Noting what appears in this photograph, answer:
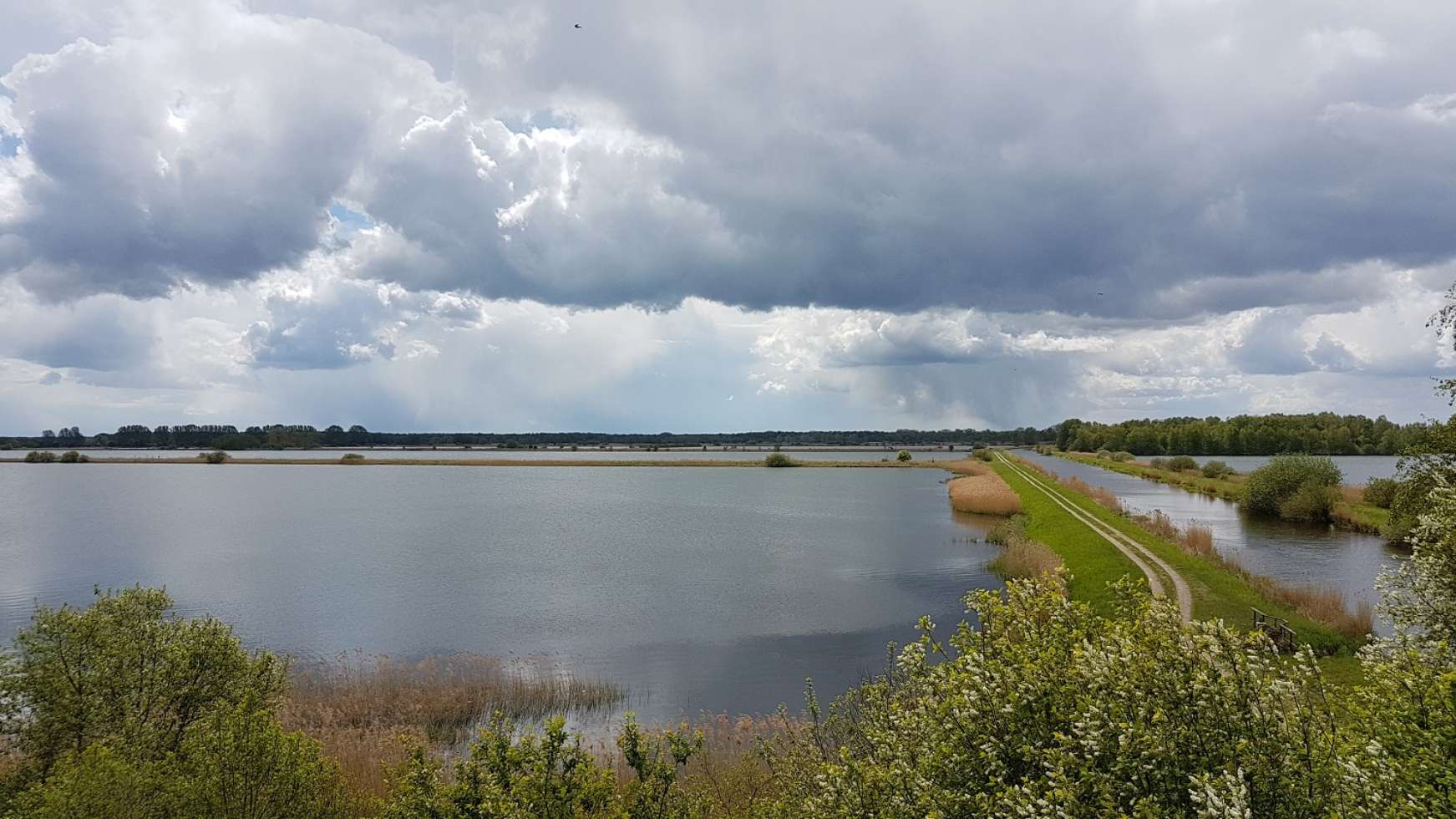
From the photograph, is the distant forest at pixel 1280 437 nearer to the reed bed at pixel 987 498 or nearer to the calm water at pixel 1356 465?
the calm water at pixel 1356 465

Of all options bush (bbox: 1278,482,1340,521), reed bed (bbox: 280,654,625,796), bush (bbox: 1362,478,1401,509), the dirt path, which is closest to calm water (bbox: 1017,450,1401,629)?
bush (bbox: 1278,482,1340,521)

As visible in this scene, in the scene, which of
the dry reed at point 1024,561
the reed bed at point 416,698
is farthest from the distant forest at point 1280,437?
the reed bed at point 416,698

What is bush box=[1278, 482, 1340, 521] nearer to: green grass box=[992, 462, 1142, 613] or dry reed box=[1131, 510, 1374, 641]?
green grass box=[992, 462, 1142, 613]

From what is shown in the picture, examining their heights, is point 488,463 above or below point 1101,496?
below

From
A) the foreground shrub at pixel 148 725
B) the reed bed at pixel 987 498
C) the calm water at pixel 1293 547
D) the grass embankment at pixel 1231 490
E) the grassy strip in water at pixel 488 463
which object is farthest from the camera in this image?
the grassy strip in water at pixel 488 463

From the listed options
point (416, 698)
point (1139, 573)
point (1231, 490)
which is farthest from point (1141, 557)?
point (1231, 490)

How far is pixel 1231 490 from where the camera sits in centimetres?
7481

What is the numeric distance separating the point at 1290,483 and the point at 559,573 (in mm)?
56051

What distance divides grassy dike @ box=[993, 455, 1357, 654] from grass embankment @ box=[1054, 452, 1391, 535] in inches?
628

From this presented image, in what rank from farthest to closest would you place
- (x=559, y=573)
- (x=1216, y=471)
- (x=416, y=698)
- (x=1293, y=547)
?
(x=1216, y=471) < (x=1293, y=547) < (x=559, y=573) < (x=416, y=698)

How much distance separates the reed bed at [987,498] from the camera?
62.8m

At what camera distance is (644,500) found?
79.1 m

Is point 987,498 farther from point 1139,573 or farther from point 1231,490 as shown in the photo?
point 1139,573

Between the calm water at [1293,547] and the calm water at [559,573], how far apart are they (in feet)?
45.1
